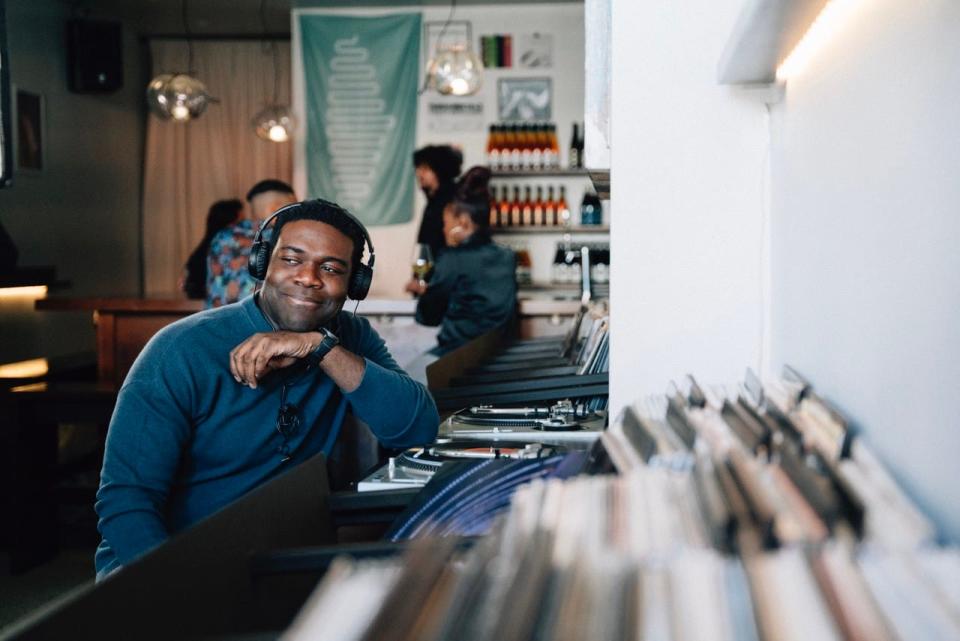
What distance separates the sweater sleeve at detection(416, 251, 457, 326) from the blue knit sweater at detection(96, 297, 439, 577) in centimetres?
248

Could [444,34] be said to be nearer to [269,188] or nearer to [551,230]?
[551,230]

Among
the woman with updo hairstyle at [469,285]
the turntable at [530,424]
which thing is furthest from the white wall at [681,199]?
the woman with updo hairstyle at [469,285]

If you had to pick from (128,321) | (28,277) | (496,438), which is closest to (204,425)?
(496,438)

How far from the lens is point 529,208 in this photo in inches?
291

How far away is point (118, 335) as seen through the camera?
211 inches

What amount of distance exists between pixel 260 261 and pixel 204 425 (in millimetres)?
444

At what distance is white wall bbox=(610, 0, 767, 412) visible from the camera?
1.51 metres

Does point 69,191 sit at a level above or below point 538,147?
below

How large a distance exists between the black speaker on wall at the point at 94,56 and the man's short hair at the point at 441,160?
2851 millimetres

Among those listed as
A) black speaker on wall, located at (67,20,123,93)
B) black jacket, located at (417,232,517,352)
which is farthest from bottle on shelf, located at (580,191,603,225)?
black speaker on wall, located at (67,20,123,93)

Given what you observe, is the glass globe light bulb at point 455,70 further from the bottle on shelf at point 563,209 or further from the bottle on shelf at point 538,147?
the bottle on shelf at point 563,209

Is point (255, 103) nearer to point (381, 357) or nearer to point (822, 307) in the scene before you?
point (381, 357)

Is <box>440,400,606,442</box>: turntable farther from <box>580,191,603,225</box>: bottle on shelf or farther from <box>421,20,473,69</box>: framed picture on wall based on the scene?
<box>421,20,473,69</box>: framed picture on wall

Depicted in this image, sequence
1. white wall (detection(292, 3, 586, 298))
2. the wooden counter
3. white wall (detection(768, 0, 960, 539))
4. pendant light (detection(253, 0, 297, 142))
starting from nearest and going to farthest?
1. white wall (detection(768, 0, 960, 539))
2. the wooden counter
3. pendant light (detection(253, 0, 297, 142))
4. white wall (detection(292, 3, 586, 298))
